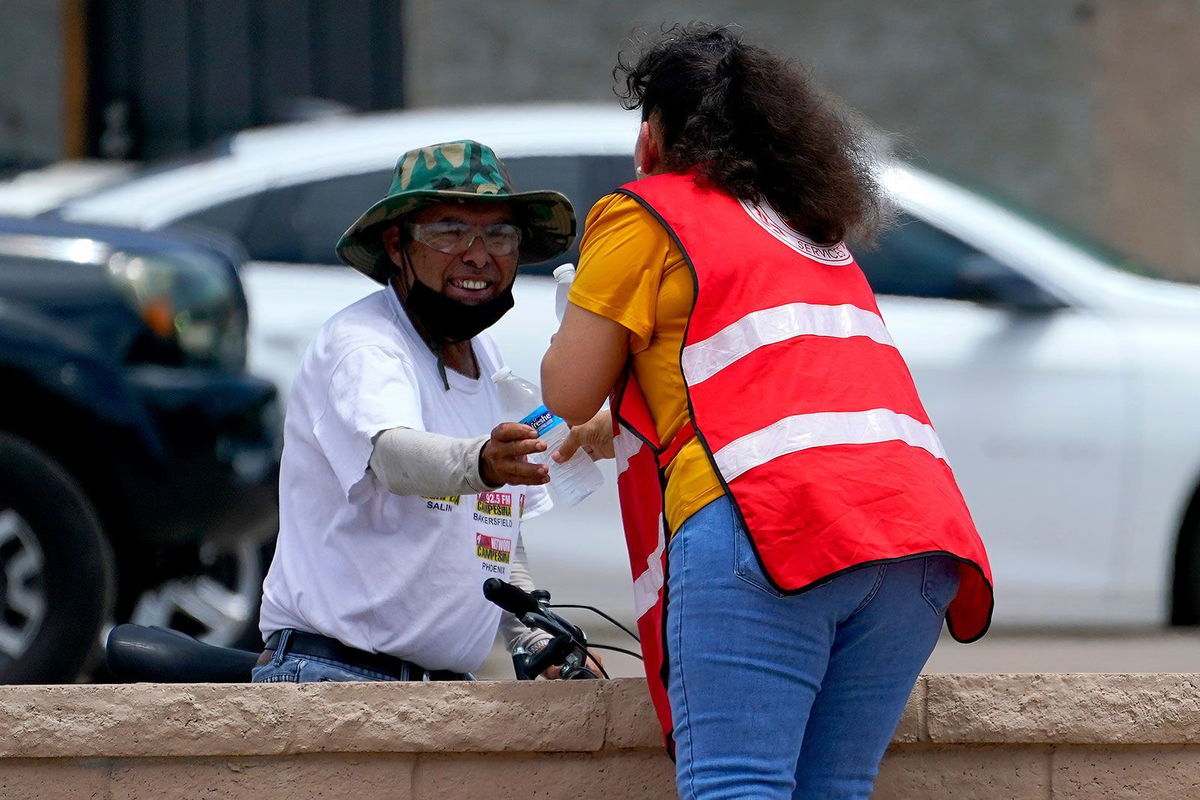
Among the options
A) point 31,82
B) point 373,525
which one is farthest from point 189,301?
point 31,82

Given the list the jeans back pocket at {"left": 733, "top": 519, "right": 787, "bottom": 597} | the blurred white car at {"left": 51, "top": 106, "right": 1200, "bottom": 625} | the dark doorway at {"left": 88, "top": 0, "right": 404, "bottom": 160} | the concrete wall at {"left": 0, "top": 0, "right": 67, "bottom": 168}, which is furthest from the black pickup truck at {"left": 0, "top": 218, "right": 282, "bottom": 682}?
the concrete wall at {"left": 0, "top": 0, "right": 67, "bottom": 168}

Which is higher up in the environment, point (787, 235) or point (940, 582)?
point (787, 235)

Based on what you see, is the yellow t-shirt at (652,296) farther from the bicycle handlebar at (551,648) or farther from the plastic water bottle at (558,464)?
the bicycle handlebar at (551,648)

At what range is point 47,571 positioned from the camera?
4973mm

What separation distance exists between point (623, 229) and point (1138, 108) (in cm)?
969

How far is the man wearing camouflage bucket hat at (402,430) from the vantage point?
298cm

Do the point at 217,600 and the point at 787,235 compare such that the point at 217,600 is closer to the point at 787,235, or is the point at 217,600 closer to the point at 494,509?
the point at 494,509

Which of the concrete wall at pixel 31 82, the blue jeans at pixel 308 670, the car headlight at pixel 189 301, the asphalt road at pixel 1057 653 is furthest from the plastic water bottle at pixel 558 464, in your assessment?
the concrete wall at pixel 31 82

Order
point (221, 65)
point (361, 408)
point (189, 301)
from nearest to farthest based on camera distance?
1. point (361, 408)
2. point (189, 301)
3. point (221, 65)

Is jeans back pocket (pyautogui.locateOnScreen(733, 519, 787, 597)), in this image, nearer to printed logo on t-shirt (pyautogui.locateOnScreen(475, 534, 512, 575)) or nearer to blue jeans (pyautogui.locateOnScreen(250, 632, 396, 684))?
printed logo on t-shirt (pyautogui.locateOnScreen(475, 534, 512, 575))

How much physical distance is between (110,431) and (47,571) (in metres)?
0.49

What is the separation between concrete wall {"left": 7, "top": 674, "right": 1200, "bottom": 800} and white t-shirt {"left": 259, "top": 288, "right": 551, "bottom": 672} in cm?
11

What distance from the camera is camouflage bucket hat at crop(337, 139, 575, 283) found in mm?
3135

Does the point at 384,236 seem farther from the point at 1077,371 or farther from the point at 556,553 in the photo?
the point at 1077,371
